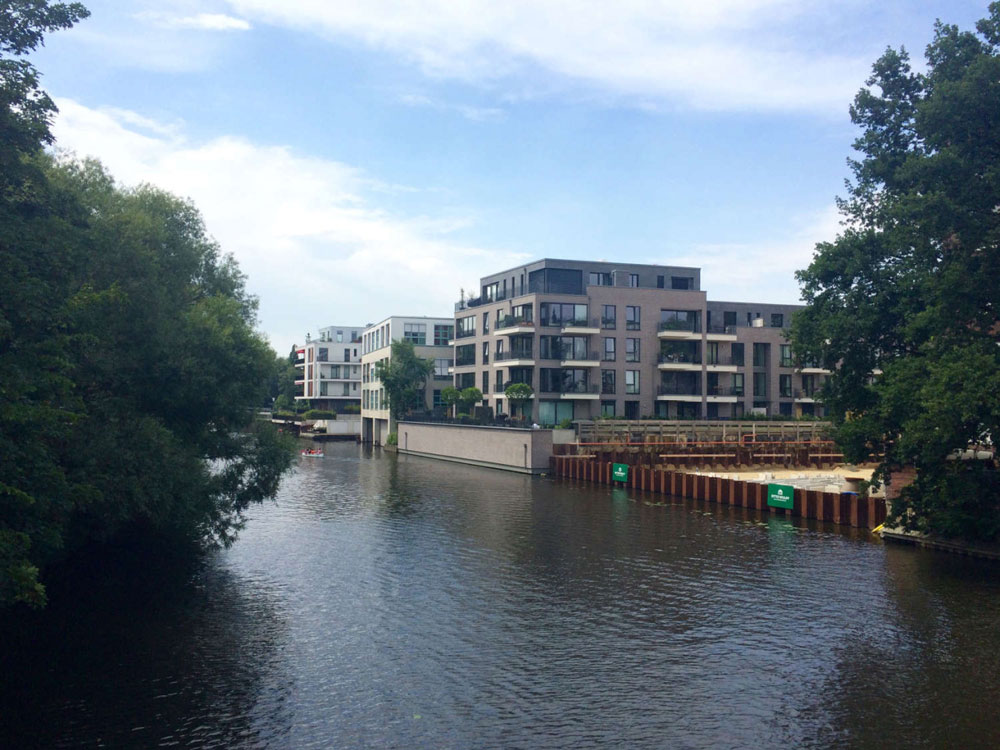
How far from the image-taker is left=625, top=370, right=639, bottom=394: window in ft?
241

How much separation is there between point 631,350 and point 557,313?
24.6 ft

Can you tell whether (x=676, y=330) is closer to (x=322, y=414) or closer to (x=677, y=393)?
(x=677, y=393)

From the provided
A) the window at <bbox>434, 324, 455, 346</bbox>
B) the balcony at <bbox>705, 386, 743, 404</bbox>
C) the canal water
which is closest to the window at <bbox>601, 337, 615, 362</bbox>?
the balcony at <bbox>705, 386, 743, 404</bbox>

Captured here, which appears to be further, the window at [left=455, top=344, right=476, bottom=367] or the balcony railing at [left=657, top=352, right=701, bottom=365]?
the window at [left=455, top=344, right=476, bottom=367]

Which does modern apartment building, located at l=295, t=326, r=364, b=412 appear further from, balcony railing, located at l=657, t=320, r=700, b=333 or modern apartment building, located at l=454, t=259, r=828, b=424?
balcony railing, located at l=657, t=320, r=700, b=333

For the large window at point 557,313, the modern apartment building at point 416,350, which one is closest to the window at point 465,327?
the modern apartment building at point 416,350

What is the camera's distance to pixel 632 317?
7394cm

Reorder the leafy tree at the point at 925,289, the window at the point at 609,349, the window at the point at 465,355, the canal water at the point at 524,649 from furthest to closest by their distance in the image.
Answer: the window at the point at 465,355, the window at the point at 609,349, the leafy tree at the point at 925,289, the canal water at the point at 524,649

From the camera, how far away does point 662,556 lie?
2947 cm

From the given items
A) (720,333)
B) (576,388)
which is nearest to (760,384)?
(720,333)

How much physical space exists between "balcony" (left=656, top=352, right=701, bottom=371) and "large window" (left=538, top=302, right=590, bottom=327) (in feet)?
26.2

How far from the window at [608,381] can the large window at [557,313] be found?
508 cm

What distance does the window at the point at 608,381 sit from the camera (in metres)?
72.9

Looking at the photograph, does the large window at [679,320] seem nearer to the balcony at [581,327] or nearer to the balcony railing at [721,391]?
the balcony railing at [721,391]
